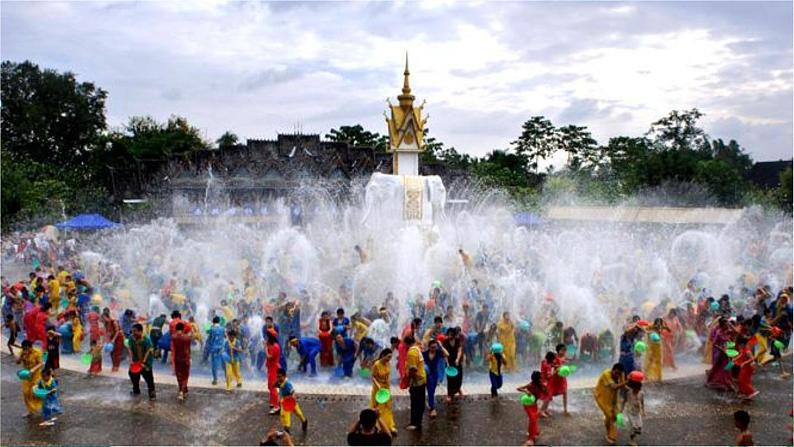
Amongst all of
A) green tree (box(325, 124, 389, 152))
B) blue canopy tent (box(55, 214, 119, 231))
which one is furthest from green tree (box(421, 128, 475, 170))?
blue canopy tent (box(55, 214, 119, 231))

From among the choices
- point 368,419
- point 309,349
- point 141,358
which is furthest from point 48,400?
point 368,419

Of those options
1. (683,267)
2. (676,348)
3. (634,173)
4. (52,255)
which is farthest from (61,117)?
(676,348)

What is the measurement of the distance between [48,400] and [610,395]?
7.91 m

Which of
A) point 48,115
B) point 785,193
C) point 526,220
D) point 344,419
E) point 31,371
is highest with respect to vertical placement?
point 48,115

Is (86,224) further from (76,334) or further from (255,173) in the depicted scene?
(76,334)

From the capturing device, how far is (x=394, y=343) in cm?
1077

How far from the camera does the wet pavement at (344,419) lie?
9188 millimetres

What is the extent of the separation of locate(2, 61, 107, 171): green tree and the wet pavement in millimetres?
54096

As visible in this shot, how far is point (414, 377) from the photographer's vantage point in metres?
9.41

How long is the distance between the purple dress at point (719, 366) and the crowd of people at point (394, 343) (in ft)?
0.06

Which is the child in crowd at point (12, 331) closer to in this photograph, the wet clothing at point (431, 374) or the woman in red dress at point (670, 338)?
the wet clothing at point (431, 374)

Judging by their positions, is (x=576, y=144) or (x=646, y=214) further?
(x=576, y=144)

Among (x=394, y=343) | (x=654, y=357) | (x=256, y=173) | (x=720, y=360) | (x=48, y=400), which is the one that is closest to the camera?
(x=48, y=400)

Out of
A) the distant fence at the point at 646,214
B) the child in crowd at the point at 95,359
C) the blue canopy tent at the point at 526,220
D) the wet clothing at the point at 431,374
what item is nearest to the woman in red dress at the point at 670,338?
the wet clothing at the point at 431,374
